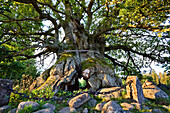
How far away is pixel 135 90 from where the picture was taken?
4.55 metres

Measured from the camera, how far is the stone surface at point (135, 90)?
4512 millimetres

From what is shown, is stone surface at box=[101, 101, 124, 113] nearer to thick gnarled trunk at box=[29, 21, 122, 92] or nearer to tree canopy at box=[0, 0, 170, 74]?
thick gnarled trunk at box=[29, 21, 122, 92]

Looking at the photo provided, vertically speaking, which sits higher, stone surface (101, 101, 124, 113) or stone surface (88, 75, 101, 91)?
stone surface (88, 75, 101, 91)

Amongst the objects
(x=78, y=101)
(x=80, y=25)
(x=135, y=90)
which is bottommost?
(x=78, y=101)

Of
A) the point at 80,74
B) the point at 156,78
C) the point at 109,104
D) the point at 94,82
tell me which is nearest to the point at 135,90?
the point at 109,104

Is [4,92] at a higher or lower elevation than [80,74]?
lower

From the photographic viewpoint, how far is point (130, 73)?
13.4m

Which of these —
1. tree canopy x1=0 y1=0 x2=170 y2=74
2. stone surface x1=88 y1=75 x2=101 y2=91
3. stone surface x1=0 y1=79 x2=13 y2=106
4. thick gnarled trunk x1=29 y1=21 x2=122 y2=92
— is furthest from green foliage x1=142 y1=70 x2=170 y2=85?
stone surface x1=0 y1=79 x2=13 y2=106

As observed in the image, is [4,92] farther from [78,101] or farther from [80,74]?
[80,74]

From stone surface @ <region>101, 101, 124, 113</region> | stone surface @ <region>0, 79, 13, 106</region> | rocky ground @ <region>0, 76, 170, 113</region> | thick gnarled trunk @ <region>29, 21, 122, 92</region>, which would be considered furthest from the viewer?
thick gnarled trunk @ <region>29, 21, 122, 92</region>

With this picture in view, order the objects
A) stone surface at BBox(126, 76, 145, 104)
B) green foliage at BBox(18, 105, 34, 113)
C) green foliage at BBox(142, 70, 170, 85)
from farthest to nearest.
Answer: green foliage at BBox(142, 70, 170, 85) → stone surface at BBox(126, 76, 145, 104) → green foliage at BBox(18, 105, 34, 113)

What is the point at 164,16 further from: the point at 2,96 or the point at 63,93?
the point at 2,96

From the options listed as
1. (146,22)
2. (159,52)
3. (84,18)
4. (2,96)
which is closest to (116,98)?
(2,96)

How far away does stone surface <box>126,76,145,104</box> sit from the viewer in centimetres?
451
